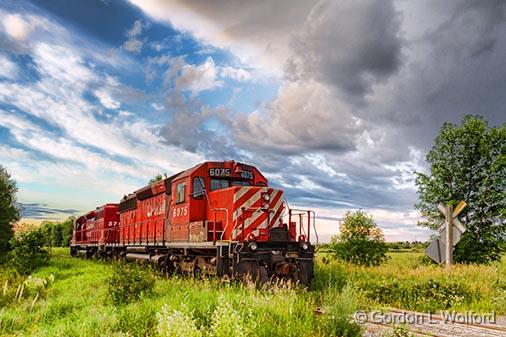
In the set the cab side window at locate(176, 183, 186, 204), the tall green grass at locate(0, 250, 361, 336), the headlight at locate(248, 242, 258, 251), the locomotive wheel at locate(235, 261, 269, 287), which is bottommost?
the tall green grass at locate(0, 250, 361, 336)

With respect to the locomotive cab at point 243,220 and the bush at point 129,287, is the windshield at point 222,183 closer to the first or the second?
the locomotive cab at point 243,220

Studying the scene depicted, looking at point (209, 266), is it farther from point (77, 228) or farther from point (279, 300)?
point (77, 228)

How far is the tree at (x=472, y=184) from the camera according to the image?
35.4 m

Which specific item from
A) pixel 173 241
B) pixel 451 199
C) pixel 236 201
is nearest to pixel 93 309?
pixel 236 201

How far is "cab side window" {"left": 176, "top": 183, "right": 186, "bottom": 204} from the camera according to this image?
53.2ft

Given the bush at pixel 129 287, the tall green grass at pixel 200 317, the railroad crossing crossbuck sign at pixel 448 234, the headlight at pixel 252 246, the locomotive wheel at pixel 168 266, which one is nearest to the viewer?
the tall green grass at pixel 200 317

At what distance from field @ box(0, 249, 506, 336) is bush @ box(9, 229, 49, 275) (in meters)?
8.50

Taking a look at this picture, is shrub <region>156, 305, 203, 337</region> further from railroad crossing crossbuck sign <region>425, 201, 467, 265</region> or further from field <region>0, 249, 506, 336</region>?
railroad crossing crossbuck sign <region>425, 201, 467, 265</region>

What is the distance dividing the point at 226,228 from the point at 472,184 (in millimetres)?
29579

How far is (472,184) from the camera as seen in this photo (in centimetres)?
3722

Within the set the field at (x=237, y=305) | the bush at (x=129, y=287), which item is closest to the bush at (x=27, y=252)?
the field at (x=237, y=305)

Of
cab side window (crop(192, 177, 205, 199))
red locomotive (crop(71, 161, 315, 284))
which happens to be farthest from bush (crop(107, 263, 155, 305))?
cab side window (crop(192, 177, 205, 199))

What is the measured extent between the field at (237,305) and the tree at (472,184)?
19.5m

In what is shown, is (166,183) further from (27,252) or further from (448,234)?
(27,252)
